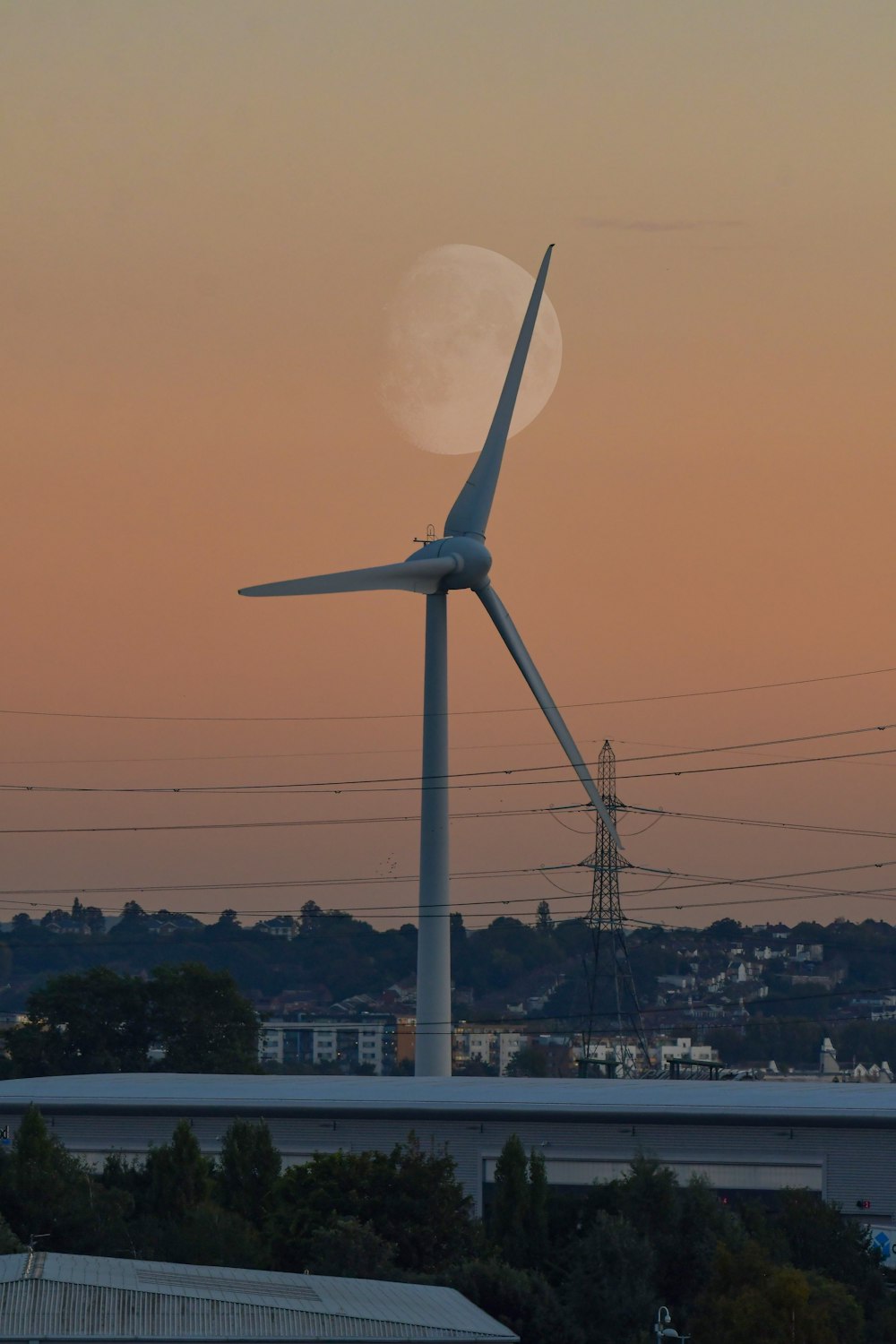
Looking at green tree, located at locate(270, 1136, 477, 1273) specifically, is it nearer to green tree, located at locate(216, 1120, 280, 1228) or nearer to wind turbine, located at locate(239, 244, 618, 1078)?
green tree, located at locate(216, 1120, 280, 1228)

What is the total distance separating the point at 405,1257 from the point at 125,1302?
17767 millimetres

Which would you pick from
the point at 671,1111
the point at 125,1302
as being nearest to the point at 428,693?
the point at 671,1111

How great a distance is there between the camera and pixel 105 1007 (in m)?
142

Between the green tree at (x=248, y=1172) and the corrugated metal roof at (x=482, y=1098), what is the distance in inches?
204

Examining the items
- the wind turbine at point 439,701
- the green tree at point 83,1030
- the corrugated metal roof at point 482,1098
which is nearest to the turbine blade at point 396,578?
the wind turbine at point 439,701

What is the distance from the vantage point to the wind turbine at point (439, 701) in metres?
83.4

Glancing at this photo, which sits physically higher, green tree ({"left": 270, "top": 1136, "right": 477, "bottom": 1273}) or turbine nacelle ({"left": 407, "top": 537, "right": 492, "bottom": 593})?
turbine nacelle ({"left": 407, "top": 537, "right": 492, "bottom": 593})

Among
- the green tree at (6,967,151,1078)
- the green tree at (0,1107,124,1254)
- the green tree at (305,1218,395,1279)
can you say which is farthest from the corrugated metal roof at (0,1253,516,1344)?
the green tree at (6,967,151,1078)

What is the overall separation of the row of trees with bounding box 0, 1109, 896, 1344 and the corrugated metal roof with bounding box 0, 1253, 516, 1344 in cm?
778

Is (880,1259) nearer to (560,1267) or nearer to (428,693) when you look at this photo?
(560,1267)

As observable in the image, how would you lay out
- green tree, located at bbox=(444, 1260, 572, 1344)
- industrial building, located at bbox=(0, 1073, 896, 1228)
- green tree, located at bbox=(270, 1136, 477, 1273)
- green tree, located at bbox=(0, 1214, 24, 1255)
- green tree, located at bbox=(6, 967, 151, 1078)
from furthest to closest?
green tree, located at bbox=(6, 967, 151, 1078) < industrial building, located at bbox=(0, 1073, 896, 1228) < green tree, located at bbox=(270, 1136, 477, 1273) < green tree, located at bbox=(0, 1214, 24, 1255) < green tree, located at bbox=(444, 1260, 572, 1344)

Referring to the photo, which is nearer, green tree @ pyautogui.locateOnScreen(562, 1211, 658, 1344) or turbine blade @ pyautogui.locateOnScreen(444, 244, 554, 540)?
green tree @ pyautogui.locateOnScreen(562, 1211, 658, 1344)

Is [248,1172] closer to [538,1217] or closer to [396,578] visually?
[538,1217]

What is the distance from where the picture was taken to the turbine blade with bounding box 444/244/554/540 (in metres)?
87.4
